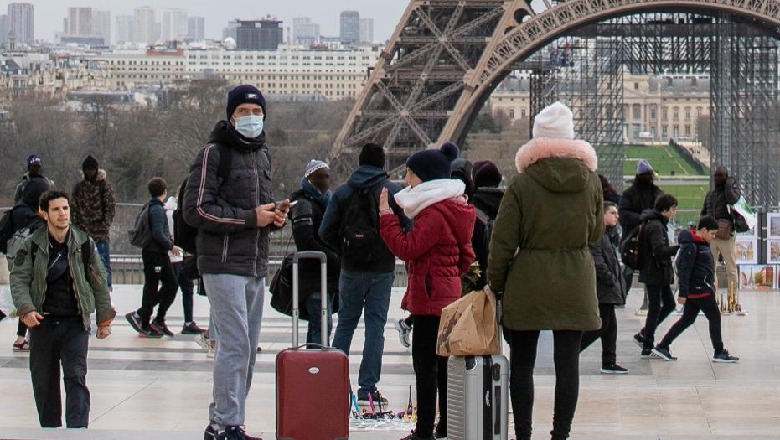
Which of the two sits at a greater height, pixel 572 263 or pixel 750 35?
pixel 750 35

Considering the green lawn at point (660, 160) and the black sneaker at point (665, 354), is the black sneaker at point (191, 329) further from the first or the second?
the green lawn at point (660, 160)

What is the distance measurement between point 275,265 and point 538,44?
58.4 feet

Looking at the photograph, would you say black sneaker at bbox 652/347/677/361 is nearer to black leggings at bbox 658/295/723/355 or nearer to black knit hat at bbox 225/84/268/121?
black leggings at bbox 658/295/723/355

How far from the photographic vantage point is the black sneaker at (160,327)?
46.3 feet

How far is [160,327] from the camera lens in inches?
557

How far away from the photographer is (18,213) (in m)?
12.9

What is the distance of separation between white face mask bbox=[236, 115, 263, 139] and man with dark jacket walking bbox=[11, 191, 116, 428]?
1167 mm

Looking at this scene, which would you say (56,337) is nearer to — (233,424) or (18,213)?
(233,424)

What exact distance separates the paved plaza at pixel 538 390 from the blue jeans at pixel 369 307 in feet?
1.49

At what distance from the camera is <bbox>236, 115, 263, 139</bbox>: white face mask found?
839 cm

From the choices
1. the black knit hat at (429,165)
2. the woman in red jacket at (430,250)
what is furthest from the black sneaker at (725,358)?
the black knit hat at (429,165)

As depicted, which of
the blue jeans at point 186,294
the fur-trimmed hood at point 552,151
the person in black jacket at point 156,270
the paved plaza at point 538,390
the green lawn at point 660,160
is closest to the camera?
the fur-trimmed hood at point 552,151

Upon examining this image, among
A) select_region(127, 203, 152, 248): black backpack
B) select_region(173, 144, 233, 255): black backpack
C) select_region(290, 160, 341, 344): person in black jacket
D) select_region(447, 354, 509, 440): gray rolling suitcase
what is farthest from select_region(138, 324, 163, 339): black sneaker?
select_region(447, 354, 509, 440): gray rolling suitcase

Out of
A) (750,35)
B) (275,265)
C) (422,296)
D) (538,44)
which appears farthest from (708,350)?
(750,35)
